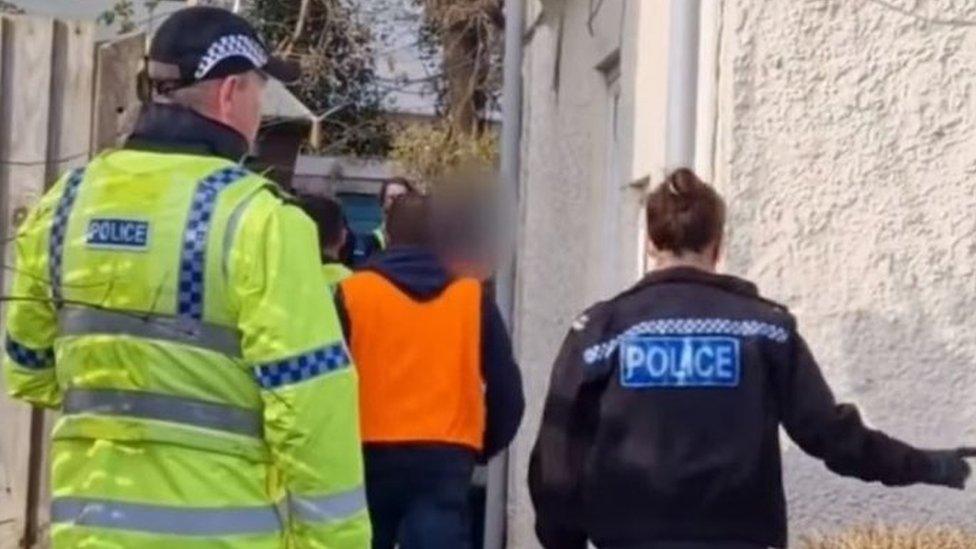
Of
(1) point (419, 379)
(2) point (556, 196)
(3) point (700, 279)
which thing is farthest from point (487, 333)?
(2) point (556, 196)

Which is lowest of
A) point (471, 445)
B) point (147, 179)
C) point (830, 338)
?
point (471, 445)

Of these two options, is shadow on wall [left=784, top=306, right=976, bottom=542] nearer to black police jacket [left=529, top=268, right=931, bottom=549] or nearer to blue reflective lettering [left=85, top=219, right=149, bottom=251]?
black police jacket [left=529, top=268, right=931, bottom=549]

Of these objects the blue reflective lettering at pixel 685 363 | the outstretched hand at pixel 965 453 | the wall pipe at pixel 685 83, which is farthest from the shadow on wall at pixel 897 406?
the blue reflective lettering at pixel 685 363

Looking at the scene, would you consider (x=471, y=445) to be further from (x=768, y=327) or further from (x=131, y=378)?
(x=131, y=378)

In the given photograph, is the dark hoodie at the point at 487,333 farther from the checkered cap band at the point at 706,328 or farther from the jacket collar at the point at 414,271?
the checkered cap band at the point at 706,328

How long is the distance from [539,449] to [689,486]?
18.4 inches

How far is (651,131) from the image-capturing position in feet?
23.4

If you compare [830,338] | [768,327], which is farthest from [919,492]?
[768,327]

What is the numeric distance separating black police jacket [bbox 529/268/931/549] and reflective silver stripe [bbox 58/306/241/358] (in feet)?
4.20

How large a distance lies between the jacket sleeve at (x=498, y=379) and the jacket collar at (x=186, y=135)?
2.95 m

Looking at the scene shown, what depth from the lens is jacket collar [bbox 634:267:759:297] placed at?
16.4ft

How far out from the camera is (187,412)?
3.90 m

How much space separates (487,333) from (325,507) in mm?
3200

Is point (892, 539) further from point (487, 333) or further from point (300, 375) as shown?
point (300, 375)
